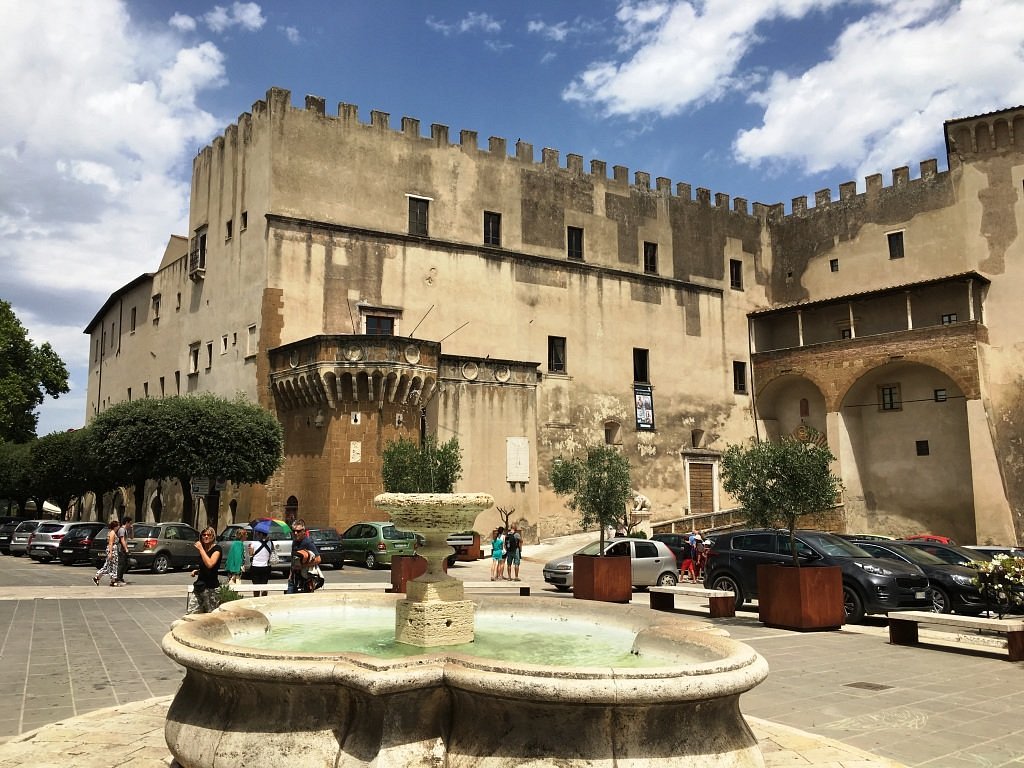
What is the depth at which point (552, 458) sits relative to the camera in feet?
110

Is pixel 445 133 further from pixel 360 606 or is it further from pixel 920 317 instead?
pixel 360 606

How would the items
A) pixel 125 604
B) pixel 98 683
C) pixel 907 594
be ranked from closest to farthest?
pixel 98 683
pixel 907 594
pixel 125 604

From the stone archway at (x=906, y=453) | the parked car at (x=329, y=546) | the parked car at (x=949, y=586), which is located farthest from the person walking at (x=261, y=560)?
the stone archway at (x=906, y=453)

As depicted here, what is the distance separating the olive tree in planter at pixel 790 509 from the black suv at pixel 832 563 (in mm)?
345

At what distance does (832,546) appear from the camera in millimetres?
14141

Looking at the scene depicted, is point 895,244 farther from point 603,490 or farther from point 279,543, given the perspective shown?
point 279,543

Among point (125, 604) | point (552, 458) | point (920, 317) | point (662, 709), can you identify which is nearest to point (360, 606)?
point (662, 709)

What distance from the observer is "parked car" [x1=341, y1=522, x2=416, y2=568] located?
897 inches

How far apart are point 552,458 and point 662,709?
96.7 feet

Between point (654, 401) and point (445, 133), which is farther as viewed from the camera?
point (654, 401)

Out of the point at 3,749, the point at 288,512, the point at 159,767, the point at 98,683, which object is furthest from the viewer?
the point at 288,512

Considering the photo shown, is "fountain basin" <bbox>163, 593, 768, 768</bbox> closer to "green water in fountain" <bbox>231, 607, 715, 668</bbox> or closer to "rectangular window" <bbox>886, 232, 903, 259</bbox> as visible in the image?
"green water in fountain" <bbox>231, 607, 715, 668</bbox>

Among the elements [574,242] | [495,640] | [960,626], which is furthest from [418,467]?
[495,640]

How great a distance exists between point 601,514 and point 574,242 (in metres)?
19.4
